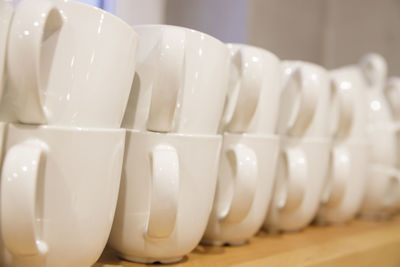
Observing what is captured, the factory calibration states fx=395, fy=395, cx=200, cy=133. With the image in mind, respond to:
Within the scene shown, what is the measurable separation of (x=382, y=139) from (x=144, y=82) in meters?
0.56

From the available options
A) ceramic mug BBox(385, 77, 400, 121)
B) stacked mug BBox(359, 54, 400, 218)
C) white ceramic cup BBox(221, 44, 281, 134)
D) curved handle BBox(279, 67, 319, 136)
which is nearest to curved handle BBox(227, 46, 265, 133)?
white ceramic cup BBox(221, 44, 281, 134)

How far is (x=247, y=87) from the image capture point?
1.65 feet

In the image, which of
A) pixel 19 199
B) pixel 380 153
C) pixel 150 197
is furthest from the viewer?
pixel 380 153

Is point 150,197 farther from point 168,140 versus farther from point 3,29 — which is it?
point 3,29

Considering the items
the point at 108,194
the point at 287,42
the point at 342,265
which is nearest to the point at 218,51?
the point at 108,194

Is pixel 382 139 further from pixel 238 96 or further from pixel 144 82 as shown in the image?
pixel 144 82

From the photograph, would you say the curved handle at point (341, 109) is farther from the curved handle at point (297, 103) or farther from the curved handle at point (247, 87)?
the curved handle at point (247, 87)

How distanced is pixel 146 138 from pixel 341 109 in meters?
0.39

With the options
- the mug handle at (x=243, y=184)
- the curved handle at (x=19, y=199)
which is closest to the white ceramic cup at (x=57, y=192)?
the curved handle at (x=19, y=199)

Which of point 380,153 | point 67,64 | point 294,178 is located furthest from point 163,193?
point 380,153

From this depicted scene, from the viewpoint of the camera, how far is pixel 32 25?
0.33 metres

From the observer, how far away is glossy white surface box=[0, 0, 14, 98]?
1.11 feet

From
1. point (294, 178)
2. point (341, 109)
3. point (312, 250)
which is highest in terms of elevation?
point (341, 109)

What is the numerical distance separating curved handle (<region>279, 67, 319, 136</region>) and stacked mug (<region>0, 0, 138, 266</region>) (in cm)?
31
